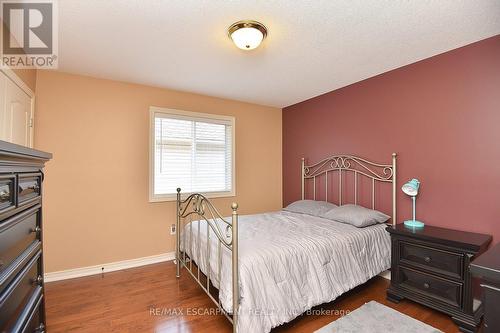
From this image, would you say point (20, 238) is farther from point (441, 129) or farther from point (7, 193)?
point (441, 129)

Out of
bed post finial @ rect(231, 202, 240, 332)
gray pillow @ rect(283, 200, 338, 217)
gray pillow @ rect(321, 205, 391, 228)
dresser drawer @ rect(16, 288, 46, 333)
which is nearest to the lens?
dresser drawer @ rect(16, 288, 46, 333)

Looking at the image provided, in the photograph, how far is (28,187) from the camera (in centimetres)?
127

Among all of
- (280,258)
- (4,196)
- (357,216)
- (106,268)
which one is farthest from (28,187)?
(357,216)

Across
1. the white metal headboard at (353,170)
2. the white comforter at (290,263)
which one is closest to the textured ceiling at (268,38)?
the white metal headboard at (353,170)

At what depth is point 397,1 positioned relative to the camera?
171 centimetres

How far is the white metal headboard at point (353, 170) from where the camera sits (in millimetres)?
2912

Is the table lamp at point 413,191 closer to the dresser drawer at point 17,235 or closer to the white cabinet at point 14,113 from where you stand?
the dresser drawer at point 17,235

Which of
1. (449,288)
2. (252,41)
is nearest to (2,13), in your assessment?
(252,41)

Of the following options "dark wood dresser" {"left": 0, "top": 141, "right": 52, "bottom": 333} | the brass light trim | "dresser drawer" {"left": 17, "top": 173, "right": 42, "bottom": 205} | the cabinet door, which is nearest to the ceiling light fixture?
the brass light trim

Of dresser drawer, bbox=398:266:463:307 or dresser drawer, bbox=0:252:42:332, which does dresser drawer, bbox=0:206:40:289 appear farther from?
dresser drawer, bbox=398:266:463:307

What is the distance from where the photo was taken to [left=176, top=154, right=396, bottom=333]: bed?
1725mm

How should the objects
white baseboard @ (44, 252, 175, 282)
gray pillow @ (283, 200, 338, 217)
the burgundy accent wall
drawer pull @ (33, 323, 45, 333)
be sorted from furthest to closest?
gray pillow @ (283, 200, 338, 217)
white baseboard @ (44, 252, 175, 282)
the burgundy accent wall
drawer pull @ (33, 323, 45, 333)

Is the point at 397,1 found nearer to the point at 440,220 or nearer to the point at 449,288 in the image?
the point at 440,220

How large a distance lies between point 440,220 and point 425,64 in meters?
1.63
